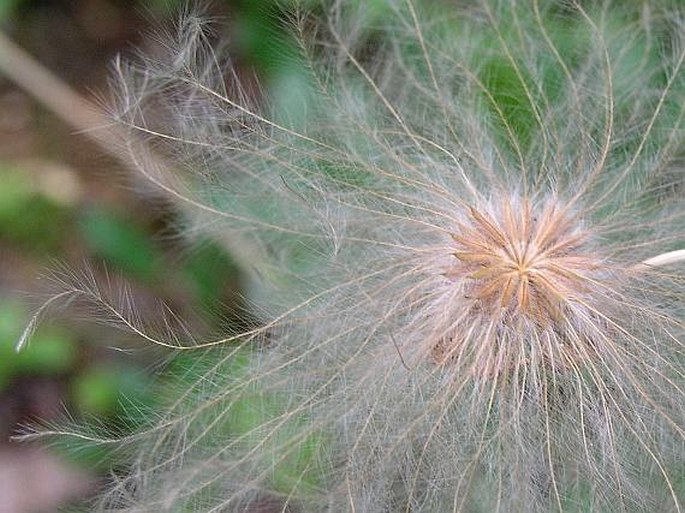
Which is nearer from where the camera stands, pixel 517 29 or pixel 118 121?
pixel 118 121

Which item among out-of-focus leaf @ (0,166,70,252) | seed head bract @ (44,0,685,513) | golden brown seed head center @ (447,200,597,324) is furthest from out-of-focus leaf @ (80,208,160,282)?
golden brown seed head center @ (447,200,597,324)

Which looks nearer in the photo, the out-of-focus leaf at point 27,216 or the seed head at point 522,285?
the seed head at point 522,285

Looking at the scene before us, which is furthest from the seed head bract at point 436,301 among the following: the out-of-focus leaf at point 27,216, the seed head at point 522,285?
the out-of-focus leaf at point 27,216

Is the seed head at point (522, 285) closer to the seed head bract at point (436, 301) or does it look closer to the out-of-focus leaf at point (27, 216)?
the seed head bract at point (436, 301)

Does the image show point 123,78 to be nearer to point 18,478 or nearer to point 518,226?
point 518,226

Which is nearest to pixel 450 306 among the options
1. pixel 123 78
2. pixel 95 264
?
pixel 123 78

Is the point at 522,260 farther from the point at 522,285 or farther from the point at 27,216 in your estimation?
the point at 27,216

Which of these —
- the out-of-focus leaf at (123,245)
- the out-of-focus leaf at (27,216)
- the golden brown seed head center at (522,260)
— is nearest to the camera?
the golden brown seed head center at (522,260)

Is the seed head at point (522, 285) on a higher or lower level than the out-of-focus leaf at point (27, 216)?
higher

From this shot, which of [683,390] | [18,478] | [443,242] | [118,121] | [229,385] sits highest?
[118,121]
